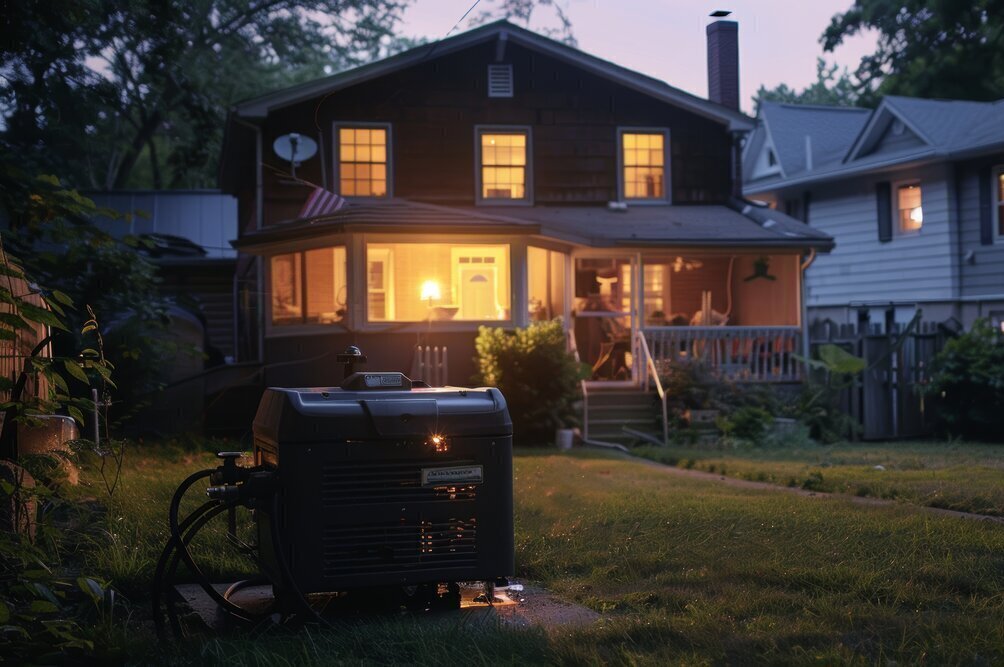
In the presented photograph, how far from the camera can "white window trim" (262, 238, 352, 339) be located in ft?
55.7

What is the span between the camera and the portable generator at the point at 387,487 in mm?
5195

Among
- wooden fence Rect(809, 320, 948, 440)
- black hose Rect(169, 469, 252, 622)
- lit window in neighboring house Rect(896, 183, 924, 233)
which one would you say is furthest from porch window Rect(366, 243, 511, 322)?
black hose Rect(169, 469, 252, 622)

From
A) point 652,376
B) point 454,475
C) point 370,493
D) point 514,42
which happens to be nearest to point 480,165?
point 514,42

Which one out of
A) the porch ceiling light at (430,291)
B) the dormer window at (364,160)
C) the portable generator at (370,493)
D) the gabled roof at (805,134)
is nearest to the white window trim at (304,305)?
the porch ceiling light at (430,291)

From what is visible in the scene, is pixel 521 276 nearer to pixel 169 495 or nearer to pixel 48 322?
pixel 169 495

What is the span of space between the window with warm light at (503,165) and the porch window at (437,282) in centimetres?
292

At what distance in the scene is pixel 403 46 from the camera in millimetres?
43406

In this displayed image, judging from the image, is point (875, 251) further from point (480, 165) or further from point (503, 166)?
point (480, 165)

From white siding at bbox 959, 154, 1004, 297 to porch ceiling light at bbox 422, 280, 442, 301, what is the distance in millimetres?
11129

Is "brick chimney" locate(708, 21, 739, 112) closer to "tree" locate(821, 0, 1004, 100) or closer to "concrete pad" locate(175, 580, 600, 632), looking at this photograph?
"tree" locate(821, 0, 1004, 100)

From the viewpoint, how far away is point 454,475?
5406 mm

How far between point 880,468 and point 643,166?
1016cm

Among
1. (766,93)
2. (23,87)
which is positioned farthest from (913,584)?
(766,93)

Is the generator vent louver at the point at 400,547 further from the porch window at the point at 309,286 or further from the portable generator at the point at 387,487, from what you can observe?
the porch window at the point at 309,286
